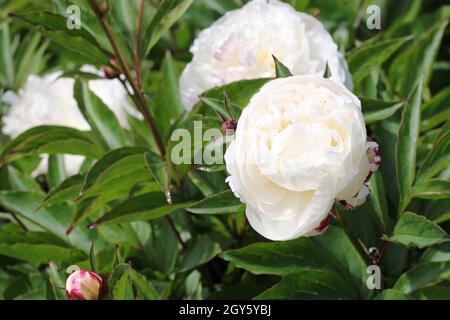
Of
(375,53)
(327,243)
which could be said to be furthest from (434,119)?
(327,243)

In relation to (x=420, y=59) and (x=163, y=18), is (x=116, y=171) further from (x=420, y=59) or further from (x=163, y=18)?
(x=420, y=59)

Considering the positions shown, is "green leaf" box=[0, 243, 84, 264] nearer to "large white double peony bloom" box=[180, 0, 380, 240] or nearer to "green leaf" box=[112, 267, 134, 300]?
"green leaf" box=[112, 267, 134, 300]

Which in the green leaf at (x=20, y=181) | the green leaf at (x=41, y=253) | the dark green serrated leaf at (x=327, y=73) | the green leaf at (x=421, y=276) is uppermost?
the dark green serrated leaf at (x=327, y=73)

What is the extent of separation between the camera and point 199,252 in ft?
4.16

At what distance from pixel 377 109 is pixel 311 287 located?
0.29m

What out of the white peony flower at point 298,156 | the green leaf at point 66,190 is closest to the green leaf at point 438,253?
the white peony flower at point 298,156

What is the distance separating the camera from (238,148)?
0.94 m

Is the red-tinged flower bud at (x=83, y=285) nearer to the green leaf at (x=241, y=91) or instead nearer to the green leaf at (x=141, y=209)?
the green leaf at (x=141, y=209)

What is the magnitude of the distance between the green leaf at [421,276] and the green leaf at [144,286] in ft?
1.21

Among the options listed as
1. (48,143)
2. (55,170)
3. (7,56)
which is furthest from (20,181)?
(7,56)

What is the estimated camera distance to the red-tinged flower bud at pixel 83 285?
1.06m

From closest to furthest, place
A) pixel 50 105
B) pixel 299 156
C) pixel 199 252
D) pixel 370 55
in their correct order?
pixel 299 156
pixel 199 252
pixel 370 55
pixel 50 105

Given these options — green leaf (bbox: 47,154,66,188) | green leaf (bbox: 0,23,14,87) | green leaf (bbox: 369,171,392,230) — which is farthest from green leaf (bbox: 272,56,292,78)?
green leaf (bbox: 0,23,14,87)

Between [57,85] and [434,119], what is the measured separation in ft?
2.68
